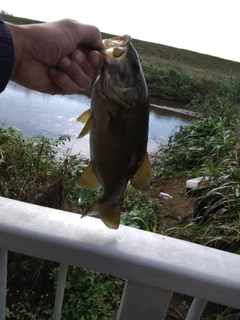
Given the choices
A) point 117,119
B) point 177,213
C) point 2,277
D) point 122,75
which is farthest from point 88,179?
point 177,213

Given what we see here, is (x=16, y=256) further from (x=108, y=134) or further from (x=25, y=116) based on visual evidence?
(x=25, y=116)

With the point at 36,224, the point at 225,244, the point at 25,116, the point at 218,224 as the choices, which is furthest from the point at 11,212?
the point at 25,116

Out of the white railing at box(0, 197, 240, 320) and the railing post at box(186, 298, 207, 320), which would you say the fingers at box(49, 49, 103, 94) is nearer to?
the white railing at box(0, 197, 240, 320)

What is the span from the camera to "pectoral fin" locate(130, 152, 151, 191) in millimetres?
1229

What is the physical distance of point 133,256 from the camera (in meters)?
1.08

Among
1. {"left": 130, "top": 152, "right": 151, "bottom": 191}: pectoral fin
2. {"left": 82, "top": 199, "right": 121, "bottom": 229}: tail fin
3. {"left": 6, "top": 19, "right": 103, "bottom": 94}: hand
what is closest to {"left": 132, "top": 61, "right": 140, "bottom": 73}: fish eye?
{"left": 6, "top": 19, "right": 103, "bottom": 94}: hand

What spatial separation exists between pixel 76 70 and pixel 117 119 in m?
0.27

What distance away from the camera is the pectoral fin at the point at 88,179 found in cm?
124

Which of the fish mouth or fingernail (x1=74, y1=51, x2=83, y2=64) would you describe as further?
fingernail (x1=74, y1=51, x2=83, y2=64)

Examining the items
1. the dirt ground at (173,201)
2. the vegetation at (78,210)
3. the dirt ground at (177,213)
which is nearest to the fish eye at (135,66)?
the vegetation at (78,210)

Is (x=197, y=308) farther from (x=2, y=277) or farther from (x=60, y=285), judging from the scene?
(x=2, y=277)

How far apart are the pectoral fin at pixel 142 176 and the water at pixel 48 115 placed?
3938 millimetres

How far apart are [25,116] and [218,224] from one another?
526 centimetres

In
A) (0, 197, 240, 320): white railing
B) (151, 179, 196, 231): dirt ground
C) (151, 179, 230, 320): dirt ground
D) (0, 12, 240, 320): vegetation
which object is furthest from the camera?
(151, 179, 196, 231): dirt ground
